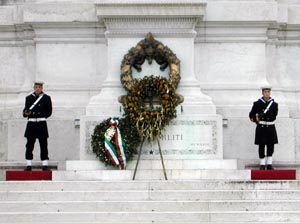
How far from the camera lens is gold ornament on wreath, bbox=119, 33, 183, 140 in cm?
2545

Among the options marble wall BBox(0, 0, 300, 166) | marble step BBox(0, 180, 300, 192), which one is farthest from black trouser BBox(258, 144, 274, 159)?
marble step BBox(0, 180, 300, 192)

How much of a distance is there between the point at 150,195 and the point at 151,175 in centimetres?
236

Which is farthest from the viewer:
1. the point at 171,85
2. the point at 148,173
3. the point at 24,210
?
the point at 171,85

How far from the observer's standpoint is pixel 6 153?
27.4 m

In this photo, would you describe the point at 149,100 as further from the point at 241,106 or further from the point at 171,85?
the point at 241,106

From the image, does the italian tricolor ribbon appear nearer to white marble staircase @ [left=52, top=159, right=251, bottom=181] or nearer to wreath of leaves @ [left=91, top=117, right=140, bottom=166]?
wreath of leaves @ [left=91, top=117, right=140, bottom=166]

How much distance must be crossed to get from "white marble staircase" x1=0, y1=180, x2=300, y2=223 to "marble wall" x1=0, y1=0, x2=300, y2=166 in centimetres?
437

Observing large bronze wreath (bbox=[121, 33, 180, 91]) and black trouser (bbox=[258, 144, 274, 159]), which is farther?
large bronze wreath (bbox=[121, 33, 180, 91])

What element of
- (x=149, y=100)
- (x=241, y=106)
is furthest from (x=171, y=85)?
(x=241, y=106)

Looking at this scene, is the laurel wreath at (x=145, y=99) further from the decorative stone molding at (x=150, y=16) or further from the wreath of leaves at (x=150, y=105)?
the decorative stone molding at (x=150, y=16)

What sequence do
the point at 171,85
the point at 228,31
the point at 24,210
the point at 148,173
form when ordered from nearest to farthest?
1. the point at 24,210
2. the point at 148,173
3. the point at 171,85
4. the point at 228,31

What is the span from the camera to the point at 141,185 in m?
22.3

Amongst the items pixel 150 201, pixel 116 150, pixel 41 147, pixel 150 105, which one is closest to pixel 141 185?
pixel 150 201

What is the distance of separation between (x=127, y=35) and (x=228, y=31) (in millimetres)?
2761
